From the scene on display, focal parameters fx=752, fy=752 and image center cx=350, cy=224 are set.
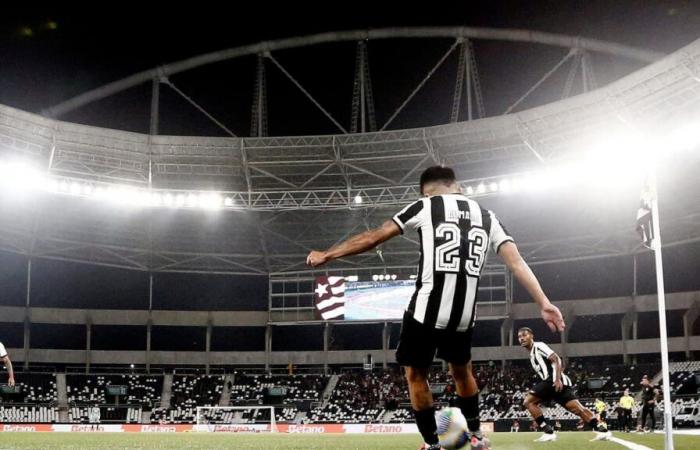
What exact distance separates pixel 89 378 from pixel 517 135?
95.7 ft

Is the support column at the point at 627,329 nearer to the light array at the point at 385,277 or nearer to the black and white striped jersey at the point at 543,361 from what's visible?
the light array at the point at 385,277

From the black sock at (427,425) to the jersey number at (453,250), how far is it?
1.25 meters

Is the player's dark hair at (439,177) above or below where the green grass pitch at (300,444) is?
above

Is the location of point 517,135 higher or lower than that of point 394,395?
higher

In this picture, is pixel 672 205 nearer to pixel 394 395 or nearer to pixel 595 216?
pixel 595 216

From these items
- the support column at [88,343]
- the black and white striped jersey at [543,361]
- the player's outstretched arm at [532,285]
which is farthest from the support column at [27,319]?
the player's outstretched arm at [532,285]

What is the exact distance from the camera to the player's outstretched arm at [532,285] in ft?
18.8

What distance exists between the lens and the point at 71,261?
4447 centimetres

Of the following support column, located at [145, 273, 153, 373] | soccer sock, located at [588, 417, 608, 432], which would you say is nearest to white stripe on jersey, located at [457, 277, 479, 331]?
soccer sock, located at [588, 417, 608, 432]

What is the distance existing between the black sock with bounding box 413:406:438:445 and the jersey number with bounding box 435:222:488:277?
1.25 meters

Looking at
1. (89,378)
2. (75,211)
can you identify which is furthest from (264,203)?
(89,378)

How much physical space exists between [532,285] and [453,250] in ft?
2.24

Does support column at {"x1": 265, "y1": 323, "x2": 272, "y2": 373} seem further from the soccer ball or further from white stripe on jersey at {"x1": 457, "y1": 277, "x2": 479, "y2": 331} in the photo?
white stripe on jersey at {"x1": 457, "y1": 277, "x2": 479, "y2": 331}

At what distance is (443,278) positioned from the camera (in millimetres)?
6066
